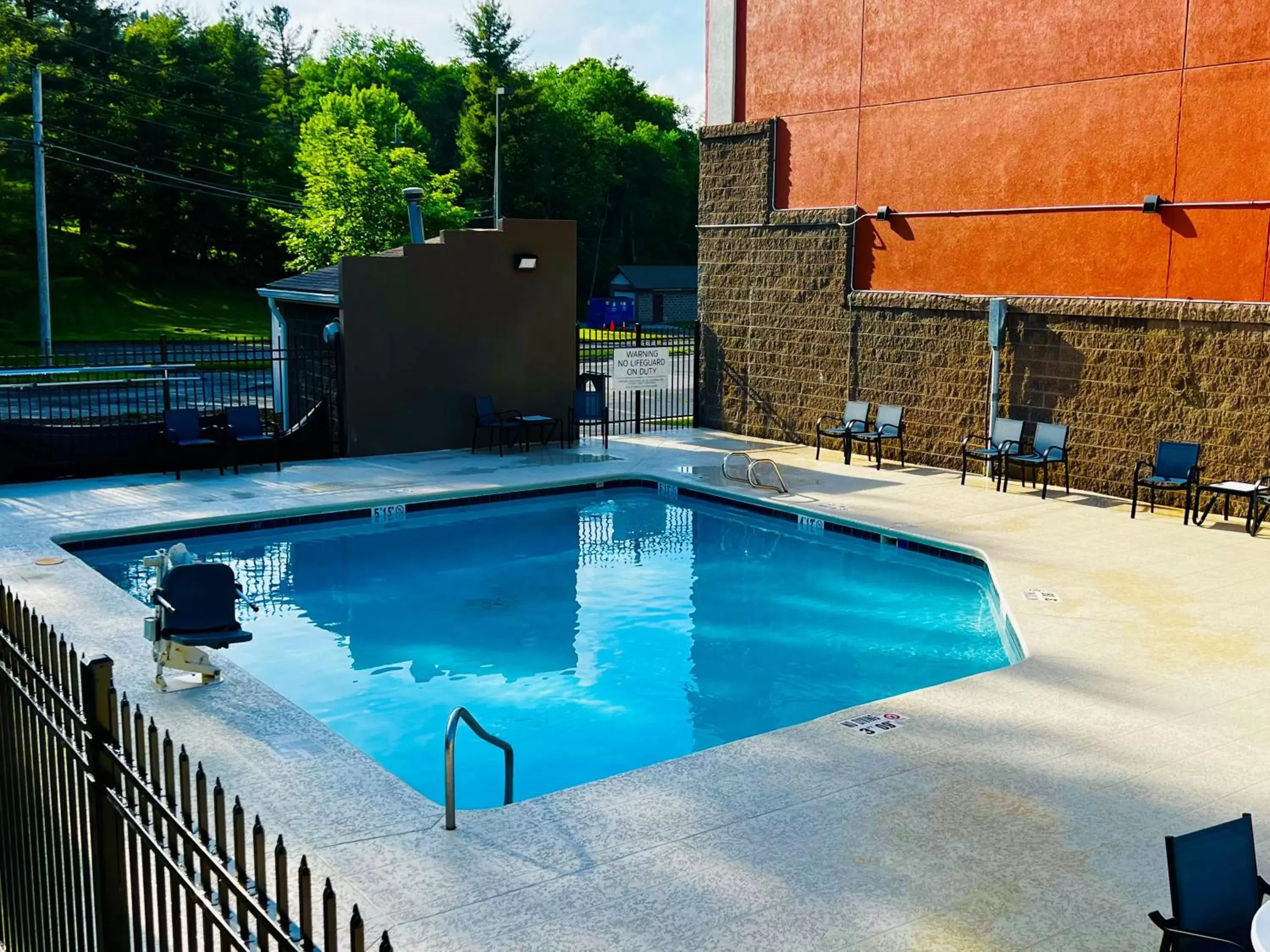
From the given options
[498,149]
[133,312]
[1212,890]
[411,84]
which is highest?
[411,84]

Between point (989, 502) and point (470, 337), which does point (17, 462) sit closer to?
point (470, 337)

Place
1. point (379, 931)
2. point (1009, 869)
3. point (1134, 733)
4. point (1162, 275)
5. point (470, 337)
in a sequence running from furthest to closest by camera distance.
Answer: point (470, 337)
point (1162, 275)
point (1134, 733)
point (1009, 869)
point (379, 931)

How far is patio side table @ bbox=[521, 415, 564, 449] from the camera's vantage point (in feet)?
57.7

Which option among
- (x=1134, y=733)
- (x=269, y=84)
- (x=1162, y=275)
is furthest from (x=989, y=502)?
(x=269, y=84)

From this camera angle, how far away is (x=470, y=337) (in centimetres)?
1753

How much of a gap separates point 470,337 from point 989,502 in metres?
7.58

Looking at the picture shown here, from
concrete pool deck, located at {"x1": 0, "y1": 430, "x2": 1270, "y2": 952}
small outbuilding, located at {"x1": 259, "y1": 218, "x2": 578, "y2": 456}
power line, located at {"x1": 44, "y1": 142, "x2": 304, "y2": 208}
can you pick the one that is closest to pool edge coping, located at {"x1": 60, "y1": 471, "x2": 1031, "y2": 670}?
concrete pool deck, located at {"x1": 0, "y1": 430, "x2": 1270, "y2": 952}

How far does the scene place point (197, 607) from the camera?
7.82m

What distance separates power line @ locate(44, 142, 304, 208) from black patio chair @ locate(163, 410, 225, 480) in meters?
28.8

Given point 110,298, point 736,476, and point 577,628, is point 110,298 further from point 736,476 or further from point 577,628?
point 577,628

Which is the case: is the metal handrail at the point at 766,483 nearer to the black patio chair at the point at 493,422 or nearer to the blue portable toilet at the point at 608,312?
the black patio chair at the point at 493,422

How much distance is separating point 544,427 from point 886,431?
199 inches

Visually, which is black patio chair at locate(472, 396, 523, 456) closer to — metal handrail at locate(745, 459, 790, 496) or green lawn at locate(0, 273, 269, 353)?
metal handrail at locate(745, 459, 790, 496)

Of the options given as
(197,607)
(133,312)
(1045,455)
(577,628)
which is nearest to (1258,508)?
(1045,455)
